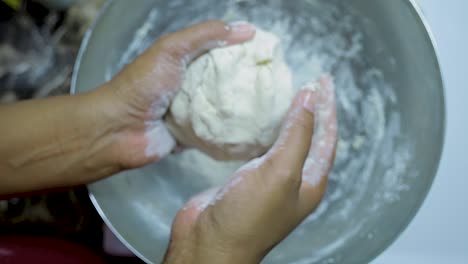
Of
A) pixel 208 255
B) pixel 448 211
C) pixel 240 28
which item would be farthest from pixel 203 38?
pixel 448 211

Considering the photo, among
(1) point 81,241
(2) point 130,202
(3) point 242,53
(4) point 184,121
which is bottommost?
(1) point 81,241

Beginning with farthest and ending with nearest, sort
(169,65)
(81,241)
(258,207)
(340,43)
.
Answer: (81,241), (340,43), (169,65), (258,207)

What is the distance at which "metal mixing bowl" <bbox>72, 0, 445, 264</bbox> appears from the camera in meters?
0.70

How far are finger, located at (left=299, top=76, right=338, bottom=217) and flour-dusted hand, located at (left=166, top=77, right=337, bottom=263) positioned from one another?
6cm

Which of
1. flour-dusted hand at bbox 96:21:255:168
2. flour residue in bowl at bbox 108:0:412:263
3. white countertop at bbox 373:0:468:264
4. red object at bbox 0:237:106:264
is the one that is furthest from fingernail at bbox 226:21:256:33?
red object at bbox 0:237:106:264

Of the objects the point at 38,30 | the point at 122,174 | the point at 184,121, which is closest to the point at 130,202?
the point at 122,174

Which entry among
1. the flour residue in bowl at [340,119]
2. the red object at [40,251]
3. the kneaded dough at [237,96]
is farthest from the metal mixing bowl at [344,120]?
the red object at [40,251]

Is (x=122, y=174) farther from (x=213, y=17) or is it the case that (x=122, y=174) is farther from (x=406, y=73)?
(x=406, y=73)

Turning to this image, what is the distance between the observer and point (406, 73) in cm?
73

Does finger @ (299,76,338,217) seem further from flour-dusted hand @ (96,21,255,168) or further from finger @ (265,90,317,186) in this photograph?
flour-dusted hand @ (96,21,255,168)

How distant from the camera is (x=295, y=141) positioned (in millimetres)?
627

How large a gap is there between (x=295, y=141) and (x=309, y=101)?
3.8 inches

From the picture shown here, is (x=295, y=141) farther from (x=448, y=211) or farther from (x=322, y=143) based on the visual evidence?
(x=448, y=211)

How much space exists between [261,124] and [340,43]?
206mm
